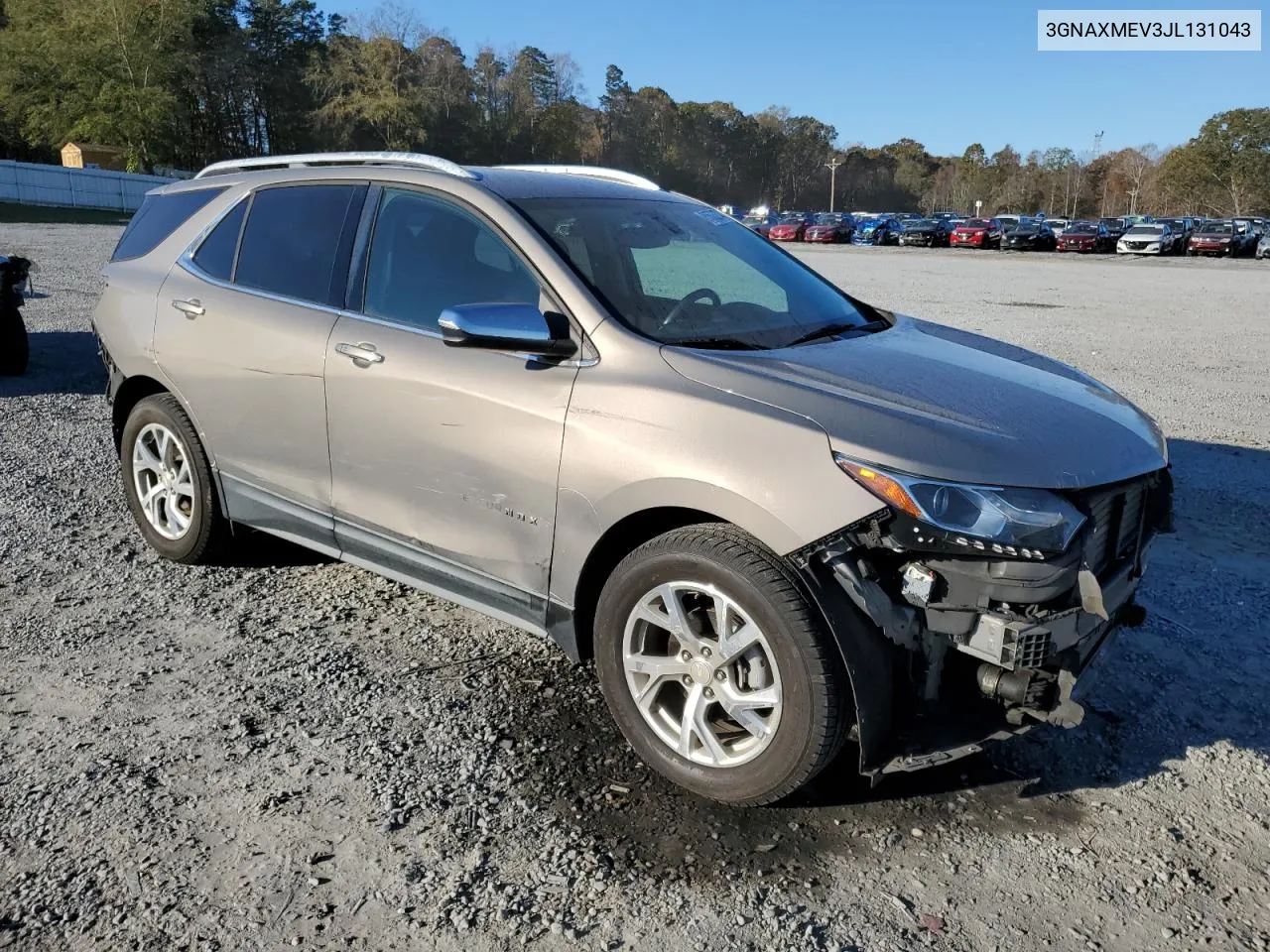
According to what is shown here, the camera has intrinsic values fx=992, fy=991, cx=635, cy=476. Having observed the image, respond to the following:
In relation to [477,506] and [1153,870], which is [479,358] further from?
[1153,870]

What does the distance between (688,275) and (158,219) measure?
2.84 m

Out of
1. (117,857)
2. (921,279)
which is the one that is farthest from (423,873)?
(921,279)

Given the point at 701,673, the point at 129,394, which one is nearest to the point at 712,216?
the point at 701,673

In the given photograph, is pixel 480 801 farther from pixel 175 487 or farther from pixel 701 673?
pixel 175 487

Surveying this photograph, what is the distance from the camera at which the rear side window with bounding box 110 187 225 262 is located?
4805mm

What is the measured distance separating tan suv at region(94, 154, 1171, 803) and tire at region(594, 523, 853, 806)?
0.03 ft

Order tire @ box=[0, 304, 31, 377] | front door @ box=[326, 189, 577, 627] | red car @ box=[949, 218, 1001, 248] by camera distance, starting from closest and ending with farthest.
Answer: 1. front door @ box=[326, 189, 577, 627]
2. tire @ box=[0, 304, 31, 377]
3. red car @ box=[949, 218, 1001, 248]

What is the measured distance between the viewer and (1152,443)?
335cm

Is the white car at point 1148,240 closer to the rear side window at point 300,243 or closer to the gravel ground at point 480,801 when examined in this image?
the gravel ground at point 480,801

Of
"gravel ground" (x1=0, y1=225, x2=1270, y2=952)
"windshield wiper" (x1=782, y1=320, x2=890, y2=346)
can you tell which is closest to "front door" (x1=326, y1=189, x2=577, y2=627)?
"gravel ground" (x1=0, y1=225, x2=1270, y2=952)

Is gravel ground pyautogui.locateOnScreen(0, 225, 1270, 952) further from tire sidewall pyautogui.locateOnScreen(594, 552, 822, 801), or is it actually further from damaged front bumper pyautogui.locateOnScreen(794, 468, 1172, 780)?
damaged front bumper pyautogui.locateOnScreen(794, 468, 1172, 780)

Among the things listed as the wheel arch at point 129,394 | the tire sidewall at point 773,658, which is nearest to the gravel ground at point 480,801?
the tire sidewall at point 773,658

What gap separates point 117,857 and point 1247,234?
50.4 meters

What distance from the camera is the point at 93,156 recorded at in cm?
6359
